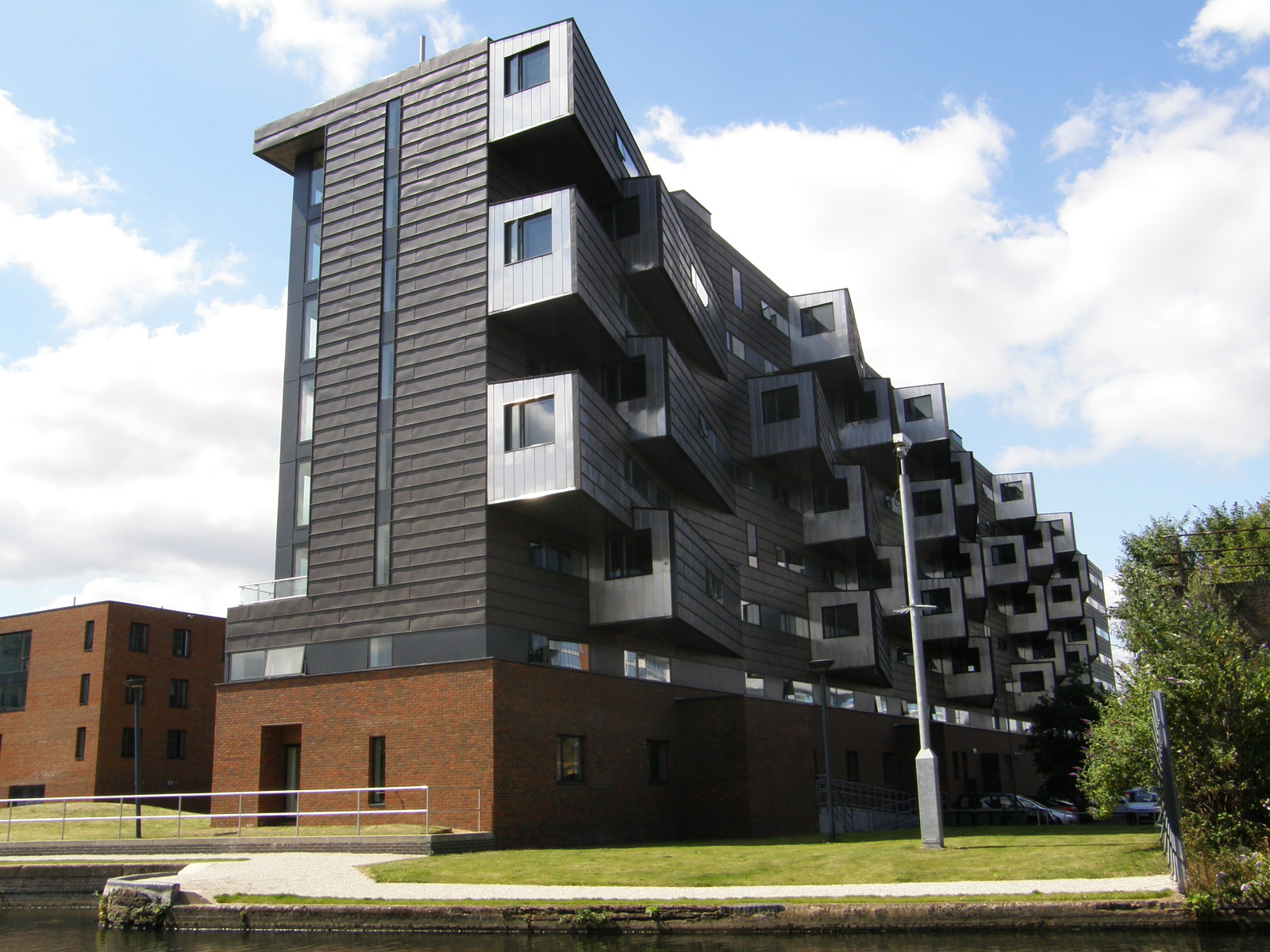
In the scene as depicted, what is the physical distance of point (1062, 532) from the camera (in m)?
80.1

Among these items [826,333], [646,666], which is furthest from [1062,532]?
[646,666]

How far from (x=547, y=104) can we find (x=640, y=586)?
12.8 m

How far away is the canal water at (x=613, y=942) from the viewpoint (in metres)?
11.8

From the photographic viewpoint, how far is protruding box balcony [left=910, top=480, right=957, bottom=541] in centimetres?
5659

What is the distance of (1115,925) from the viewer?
12391 mm

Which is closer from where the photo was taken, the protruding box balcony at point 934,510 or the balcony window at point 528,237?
the balcony window at point 528,237

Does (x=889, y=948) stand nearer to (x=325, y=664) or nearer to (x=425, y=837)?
(x=425, y=837)

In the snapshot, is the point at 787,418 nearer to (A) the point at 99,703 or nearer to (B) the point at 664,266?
(B) the point at 664,266

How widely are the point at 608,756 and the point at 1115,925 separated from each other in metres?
16.6

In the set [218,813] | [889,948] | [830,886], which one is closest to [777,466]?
[218,813]

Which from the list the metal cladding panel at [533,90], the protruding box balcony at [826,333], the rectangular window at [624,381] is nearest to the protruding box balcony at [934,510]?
the protruding box balcony at [826,333]

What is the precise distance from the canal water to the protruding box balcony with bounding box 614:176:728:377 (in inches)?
847

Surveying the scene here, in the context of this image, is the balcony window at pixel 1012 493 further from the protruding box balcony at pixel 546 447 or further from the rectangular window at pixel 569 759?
the rectangular window at pixel 569 759

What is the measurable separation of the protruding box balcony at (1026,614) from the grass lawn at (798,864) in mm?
53314
